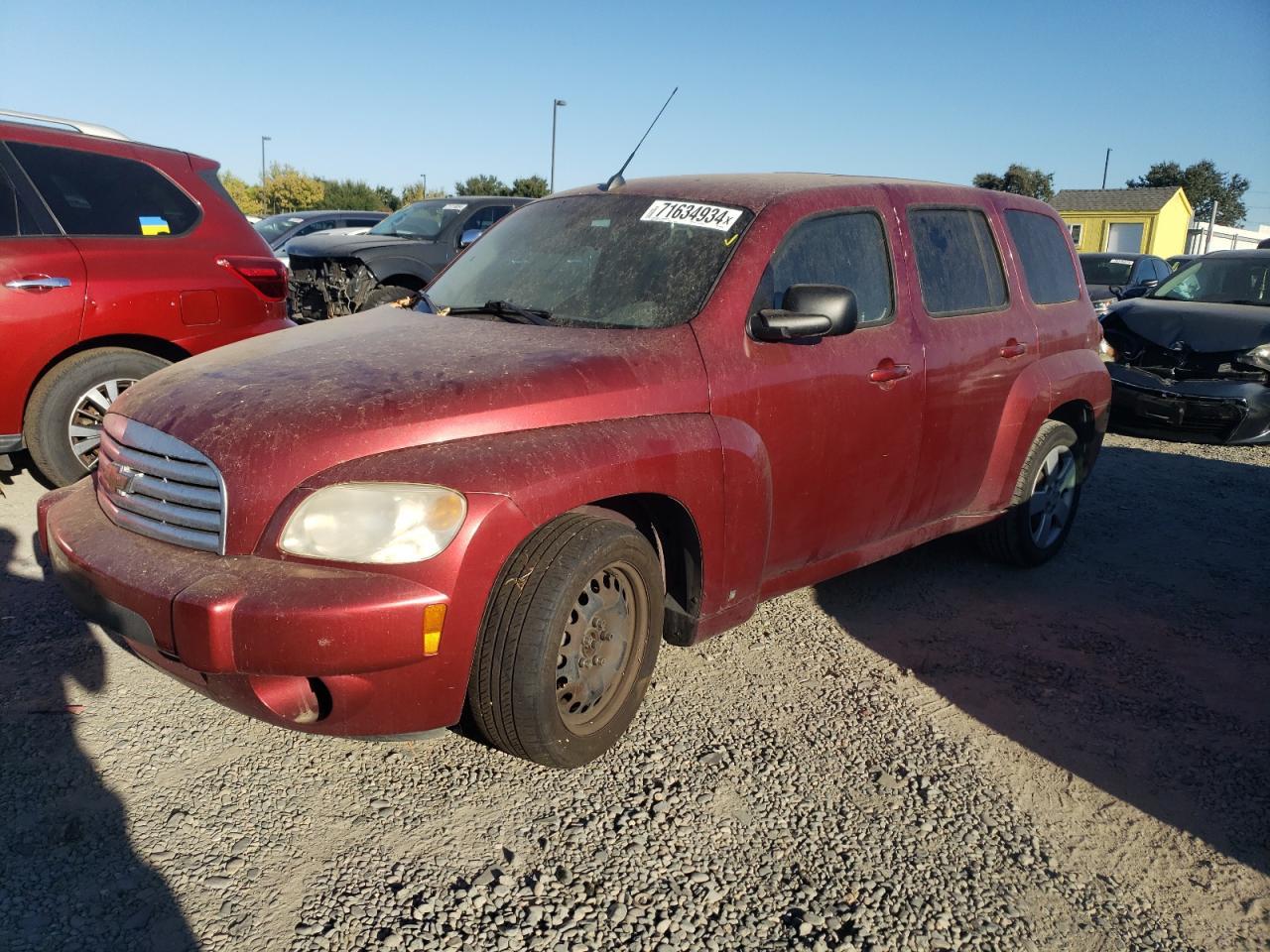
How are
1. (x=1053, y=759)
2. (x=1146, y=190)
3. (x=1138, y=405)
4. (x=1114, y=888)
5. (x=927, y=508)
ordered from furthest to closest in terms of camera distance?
1. (x=1146, y=190)
2. (x=1138, y=405)
3. (x=927, y=508)
4. (x=1053, y=759)
5. (x=1114, y=888)

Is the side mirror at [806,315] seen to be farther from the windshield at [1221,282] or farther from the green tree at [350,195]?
the green tree at [350,195]

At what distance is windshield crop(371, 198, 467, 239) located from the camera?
35.6ft

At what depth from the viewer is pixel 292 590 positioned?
2357mm

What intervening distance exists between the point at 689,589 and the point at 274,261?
367 cm

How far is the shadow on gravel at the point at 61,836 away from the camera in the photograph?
7.30 feet

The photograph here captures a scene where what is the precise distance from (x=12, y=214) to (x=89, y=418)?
1.07 m

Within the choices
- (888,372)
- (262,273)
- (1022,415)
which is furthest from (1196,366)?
(262,273)

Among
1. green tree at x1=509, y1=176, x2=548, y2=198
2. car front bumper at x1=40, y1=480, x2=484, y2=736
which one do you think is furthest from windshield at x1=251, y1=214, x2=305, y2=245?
green tree at x1=509, y1=176, x2=548, y2=198

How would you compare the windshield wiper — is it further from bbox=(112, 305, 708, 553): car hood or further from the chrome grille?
the chrome grille

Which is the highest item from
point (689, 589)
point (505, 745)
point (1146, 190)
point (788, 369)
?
point (1146, 190)

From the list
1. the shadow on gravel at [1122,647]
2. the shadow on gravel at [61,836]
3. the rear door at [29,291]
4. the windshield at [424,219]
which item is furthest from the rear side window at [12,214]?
the windshield at [424,219]

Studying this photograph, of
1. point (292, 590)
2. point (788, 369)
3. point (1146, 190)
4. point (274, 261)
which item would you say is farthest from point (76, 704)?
point (1146, 190)

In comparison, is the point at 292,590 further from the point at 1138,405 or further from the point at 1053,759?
the point at 1138,405

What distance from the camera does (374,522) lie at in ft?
7.98
